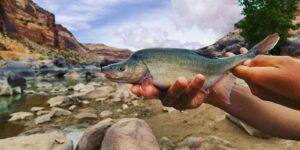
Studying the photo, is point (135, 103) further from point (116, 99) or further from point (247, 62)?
point (247, 62)

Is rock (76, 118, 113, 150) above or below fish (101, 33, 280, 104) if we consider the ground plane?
below

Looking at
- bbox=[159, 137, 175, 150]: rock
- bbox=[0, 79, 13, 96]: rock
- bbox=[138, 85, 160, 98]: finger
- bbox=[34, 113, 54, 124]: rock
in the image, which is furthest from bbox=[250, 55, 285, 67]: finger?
bbox=[0, 79, 13, 96]: rock

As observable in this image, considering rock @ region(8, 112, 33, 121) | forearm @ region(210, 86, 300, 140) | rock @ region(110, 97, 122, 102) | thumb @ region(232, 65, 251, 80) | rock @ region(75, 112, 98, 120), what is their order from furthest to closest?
rock @ region(110, 97, 122, 102) → rock @ region(8, 112, 33, 121) → rock @ region(75, 112, 98, 120) → forearm @ region(210, 86, 300, 140) → thumb @ region(232, 65, 251, 80)

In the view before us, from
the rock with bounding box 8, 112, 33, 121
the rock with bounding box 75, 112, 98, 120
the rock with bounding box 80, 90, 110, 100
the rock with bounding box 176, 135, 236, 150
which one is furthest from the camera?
Result: the rock with bounding box 80, 90, 110, 100

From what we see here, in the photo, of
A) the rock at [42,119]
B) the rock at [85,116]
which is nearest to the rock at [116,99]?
the rock at [85,116]

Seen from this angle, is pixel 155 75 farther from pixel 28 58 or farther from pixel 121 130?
pixel 28 58

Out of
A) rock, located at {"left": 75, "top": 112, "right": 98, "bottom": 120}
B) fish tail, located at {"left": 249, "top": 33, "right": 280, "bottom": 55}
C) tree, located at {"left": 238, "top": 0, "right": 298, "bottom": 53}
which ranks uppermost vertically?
tree, located at {"left": 238, "top": 0, "right": 298, "bottom": 53}

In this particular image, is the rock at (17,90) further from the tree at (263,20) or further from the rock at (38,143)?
the tree at (263,20)

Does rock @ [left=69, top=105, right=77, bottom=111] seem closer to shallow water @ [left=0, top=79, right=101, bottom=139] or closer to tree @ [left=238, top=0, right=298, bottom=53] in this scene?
shallow water @ [left=0, top=79, right=101, bottom=139]
